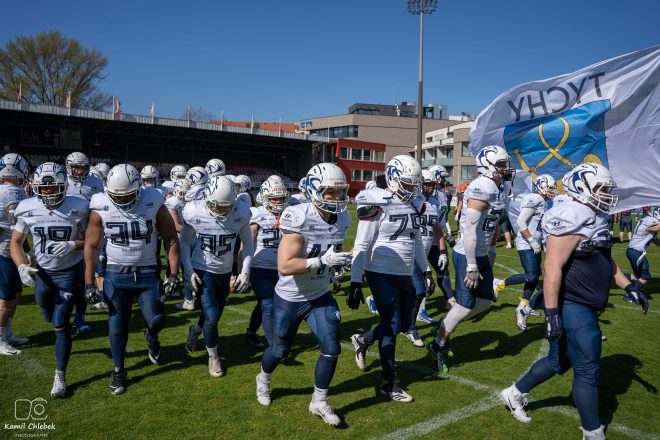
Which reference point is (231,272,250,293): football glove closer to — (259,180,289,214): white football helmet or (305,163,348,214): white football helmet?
(259,180,289,214): white football helmet

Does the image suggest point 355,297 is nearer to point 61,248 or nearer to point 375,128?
point 61,248

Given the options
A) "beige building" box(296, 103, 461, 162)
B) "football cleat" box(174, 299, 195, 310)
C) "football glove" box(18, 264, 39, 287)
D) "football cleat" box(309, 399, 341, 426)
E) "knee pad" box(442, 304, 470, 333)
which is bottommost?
"football cleat" box(309, 399, 341, 426)

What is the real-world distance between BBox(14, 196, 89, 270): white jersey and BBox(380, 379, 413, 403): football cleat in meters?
3.56

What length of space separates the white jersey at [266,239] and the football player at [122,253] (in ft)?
4.44

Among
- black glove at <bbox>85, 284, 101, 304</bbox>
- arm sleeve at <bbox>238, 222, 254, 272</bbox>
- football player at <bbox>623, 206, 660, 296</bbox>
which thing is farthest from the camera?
football player at <bbox>623, 206, 660, 296</bbox>

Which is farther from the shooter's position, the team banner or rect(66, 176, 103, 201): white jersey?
rect(66, 176, 103, 201): white jersey

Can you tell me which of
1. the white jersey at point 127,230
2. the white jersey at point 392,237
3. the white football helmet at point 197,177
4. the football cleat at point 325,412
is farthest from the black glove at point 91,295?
the white football helmet at point 197,177

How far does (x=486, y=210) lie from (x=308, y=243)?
2346mm

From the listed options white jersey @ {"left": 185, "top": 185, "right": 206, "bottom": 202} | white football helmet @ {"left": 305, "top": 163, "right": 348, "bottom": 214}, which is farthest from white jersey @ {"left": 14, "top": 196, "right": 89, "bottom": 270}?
white jersey @ {"left": 185, "top": 185, "right": 206, "bottom": 202}

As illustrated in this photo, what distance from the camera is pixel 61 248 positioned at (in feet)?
16.3

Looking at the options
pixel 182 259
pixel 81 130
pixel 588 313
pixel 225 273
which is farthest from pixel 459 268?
pixel 81 130

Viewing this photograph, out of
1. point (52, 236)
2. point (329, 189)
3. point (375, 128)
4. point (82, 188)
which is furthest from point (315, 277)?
point (375, 128)

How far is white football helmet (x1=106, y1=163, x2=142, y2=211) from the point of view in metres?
4.66

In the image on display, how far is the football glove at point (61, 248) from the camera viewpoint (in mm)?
4953
